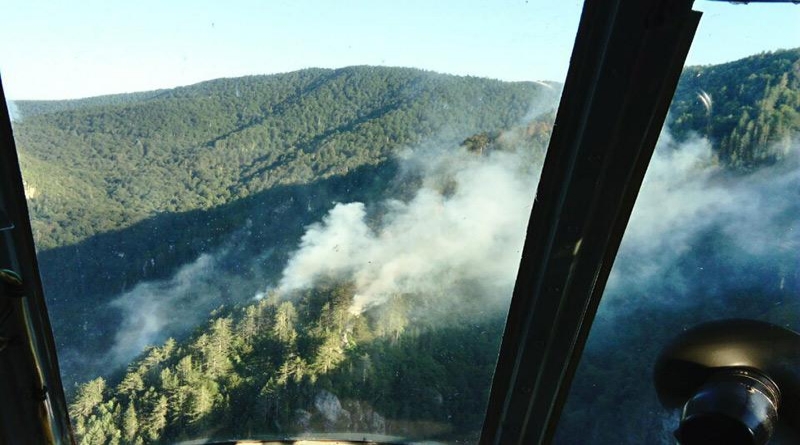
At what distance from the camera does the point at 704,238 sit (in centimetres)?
179

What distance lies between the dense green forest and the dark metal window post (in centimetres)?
20

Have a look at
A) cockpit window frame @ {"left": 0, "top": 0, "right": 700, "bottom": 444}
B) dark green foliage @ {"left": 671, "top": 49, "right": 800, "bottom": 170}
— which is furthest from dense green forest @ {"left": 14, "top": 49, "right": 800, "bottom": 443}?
cockpit window frame @ {"left": 0, "top": 0, "right": 700, "bottom": 444}

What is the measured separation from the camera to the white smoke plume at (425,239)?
1852 mm

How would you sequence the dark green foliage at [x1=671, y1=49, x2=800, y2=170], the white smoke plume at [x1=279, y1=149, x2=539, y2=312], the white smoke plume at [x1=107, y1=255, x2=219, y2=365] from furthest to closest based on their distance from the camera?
the white smoke plume at [x1=107, y1=255, x2=219, y2=365] → the white smoke plume at [x1=279, y1=149, x2=539, y2=312] → the dark green foliage at [x1=671, y1=49, x2=800, y2=170]

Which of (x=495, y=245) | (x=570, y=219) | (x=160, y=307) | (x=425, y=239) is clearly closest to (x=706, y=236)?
(x=495, y=245)

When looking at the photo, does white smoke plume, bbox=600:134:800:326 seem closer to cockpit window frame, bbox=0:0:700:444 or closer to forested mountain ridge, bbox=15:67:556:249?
cockpit window frame, bbox=0:0:700:444

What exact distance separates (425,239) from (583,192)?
3.41ft

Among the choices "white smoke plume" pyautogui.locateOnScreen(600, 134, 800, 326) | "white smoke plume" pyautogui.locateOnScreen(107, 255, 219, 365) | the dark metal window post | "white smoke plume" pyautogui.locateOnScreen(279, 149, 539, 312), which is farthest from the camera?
"white smoke plume" pyautogui.locateOnScreen(107, 255, 219, 365)

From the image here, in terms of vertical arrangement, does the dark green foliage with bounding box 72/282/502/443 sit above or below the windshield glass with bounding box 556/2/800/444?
below

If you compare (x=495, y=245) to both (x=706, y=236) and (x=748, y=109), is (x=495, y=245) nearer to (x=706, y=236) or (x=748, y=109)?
(x=706, y=236)

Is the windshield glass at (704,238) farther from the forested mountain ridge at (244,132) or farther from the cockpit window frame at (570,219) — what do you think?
the forested mountain ridge at (244,132)

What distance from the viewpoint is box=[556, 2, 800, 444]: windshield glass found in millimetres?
1506

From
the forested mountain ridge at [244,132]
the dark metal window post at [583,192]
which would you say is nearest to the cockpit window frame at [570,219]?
the dark metal window post at [583,192]

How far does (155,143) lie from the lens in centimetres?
199
